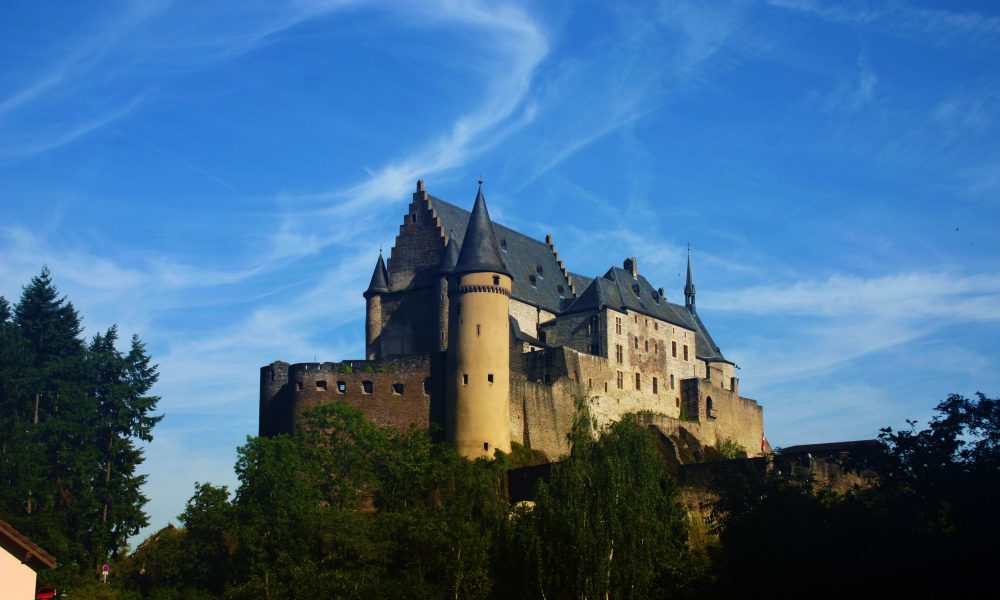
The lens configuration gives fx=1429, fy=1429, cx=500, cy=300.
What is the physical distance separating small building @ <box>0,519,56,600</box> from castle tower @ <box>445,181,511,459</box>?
32046 mm

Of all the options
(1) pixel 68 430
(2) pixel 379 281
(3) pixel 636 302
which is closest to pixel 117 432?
(1) pixel 68 430

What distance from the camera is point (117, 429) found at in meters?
72.0

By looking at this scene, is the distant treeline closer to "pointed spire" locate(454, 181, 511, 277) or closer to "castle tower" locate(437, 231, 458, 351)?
"pointed spire" locate(454, 181, 511, 277)

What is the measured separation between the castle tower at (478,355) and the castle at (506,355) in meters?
0.07

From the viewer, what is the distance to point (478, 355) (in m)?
66.6

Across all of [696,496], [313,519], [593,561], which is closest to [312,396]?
[313,519]

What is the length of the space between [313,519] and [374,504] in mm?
7424

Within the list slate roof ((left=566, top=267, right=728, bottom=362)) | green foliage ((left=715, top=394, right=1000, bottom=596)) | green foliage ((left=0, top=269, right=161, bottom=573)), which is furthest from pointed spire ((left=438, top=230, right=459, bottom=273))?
green foliage ((left=715, top=394, right=1000, bottom=596))

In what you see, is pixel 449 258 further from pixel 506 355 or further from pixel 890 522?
pixel 890 522

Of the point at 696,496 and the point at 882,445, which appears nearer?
the point at 882,445

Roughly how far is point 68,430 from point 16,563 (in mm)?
37495

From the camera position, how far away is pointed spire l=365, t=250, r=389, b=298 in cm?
7719

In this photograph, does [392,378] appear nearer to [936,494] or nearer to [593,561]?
[593,561]

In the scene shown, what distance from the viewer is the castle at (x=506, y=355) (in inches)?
2640
